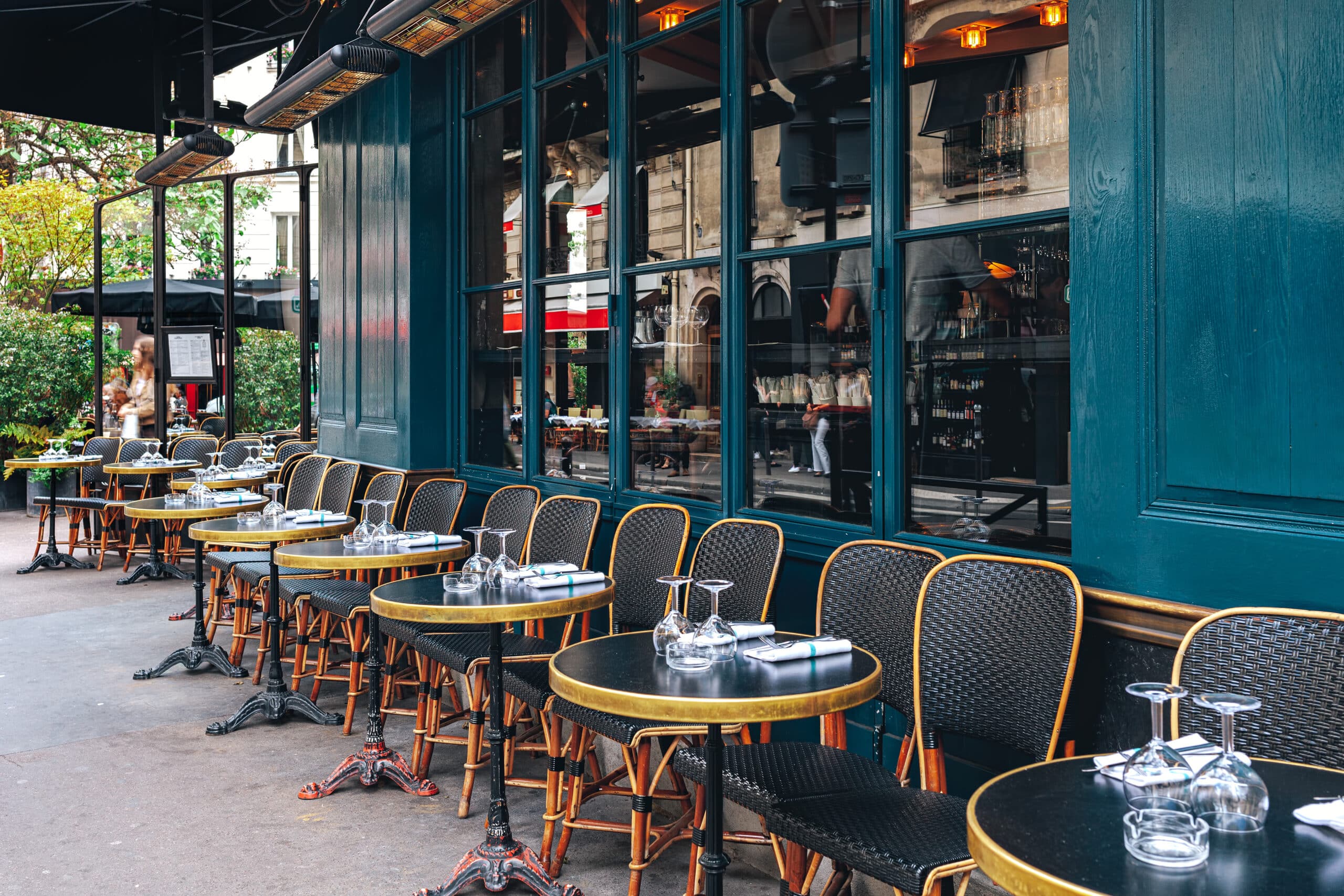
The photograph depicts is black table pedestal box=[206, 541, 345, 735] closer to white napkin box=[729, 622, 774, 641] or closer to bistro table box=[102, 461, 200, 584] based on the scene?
white napkin box=[729, 622, 774, 641]

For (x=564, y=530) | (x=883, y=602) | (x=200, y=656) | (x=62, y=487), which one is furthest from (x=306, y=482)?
(x=62, y=487)

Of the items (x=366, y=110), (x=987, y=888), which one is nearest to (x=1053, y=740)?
(x=987, y=888)

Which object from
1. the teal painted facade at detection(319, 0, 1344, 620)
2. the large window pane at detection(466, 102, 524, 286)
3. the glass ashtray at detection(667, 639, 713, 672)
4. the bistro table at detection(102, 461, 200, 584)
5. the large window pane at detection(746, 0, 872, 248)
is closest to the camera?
the teal painted facade at detection(319, 0, 1344, 620)

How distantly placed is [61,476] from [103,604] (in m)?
4.85

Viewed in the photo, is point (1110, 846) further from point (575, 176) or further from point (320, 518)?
point (320, 518)

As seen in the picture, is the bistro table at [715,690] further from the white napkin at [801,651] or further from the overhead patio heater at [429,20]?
the overhead patio heater at [429,20]

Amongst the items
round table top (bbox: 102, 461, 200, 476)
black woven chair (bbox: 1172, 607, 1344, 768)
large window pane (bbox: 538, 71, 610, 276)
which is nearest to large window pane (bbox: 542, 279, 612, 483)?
large window pane (bbox: 538, 71, 610, 276)

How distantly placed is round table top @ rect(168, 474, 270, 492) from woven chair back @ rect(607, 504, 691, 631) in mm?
4519

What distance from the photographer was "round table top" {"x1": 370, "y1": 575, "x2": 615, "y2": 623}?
133 inches

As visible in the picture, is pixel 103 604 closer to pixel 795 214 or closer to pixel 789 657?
pixel 795 214

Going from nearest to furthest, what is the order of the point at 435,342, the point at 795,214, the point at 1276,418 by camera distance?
1. the point at 1276,418
2. the point at 795,214
3. the point at 435,342

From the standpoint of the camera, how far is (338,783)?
14.3ft

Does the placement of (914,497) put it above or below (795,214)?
below

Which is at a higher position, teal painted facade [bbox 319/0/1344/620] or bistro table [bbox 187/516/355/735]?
teal painted facade [bbox 319/0/1344/620]
